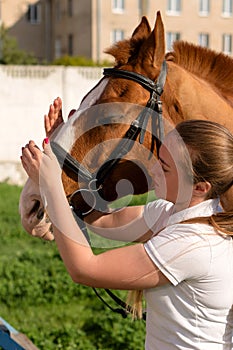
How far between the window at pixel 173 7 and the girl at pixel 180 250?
28630mm

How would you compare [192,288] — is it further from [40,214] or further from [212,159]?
[40,214]

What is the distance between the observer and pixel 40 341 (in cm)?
461

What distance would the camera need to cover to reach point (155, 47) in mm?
2311

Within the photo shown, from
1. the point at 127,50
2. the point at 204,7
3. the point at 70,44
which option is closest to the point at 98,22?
the point at 70,44

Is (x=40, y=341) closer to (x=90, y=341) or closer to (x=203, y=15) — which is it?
(x=90, y=341)

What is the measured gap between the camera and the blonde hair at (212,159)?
1947 millimetres

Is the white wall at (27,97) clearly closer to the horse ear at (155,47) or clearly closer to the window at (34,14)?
the horse ear at (155,47)

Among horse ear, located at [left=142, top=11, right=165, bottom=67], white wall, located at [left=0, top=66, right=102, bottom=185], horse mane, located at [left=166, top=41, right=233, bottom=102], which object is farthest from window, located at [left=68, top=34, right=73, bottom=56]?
horse ear, located at [left=142, top=11, right=165, bottom=67]

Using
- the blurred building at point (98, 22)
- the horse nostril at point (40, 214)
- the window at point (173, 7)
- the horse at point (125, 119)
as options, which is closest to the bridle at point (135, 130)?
the horse at point (125, 119)

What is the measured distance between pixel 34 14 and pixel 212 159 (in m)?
33.2

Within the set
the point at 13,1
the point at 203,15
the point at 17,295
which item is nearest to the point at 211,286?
the point at 17,295

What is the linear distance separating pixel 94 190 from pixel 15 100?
42.0ft

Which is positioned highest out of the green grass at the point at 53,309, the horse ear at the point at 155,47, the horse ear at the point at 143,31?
the horse ear at the point at 143,31

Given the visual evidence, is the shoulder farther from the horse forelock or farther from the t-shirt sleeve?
the horse forelock
